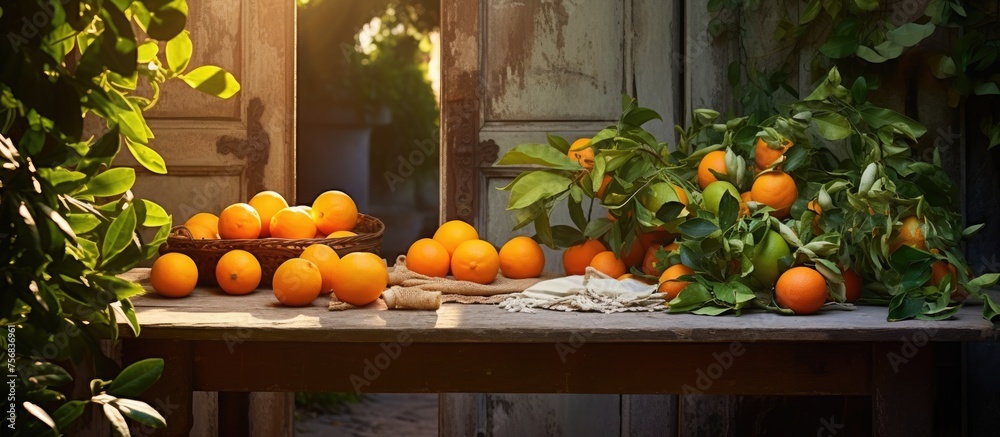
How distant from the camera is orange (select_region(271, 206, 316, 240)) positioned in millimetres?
2070

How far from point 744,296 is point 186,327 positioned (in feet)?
3.36

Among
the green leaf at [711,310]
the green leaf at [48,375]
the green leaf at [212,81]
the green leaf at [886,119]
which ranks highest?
the green leaf at [886,119]

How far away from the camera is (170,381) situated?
1621 mm

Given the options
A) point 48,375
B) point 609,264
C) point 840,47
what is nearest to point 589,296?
point 609,264

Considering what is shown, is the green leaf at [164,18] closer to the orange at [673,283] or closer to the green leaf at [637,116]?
the orange at [673,283]

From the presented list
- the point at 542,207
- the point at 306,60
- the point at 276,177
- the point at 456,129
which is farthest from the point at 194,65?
the point at 306,60

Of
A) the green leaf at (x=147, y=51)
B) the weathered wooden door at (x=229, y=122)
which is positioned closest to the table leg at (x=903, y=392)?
the green leaf at (x=147, y=51)

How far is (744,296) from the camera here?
1.68 metres

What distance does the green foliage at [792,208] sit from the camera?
1727 millimetres

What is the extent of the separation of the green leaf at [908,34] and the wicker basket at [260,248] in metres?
1.48

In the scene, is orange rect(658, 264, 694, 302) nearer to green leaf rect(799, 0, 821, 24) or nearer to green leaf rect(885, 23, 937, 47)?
green leaf rect(885, 23, 937, 47)

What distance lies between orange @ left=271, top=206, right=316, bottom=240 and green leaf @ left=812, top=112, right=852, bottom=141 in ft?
3.87
